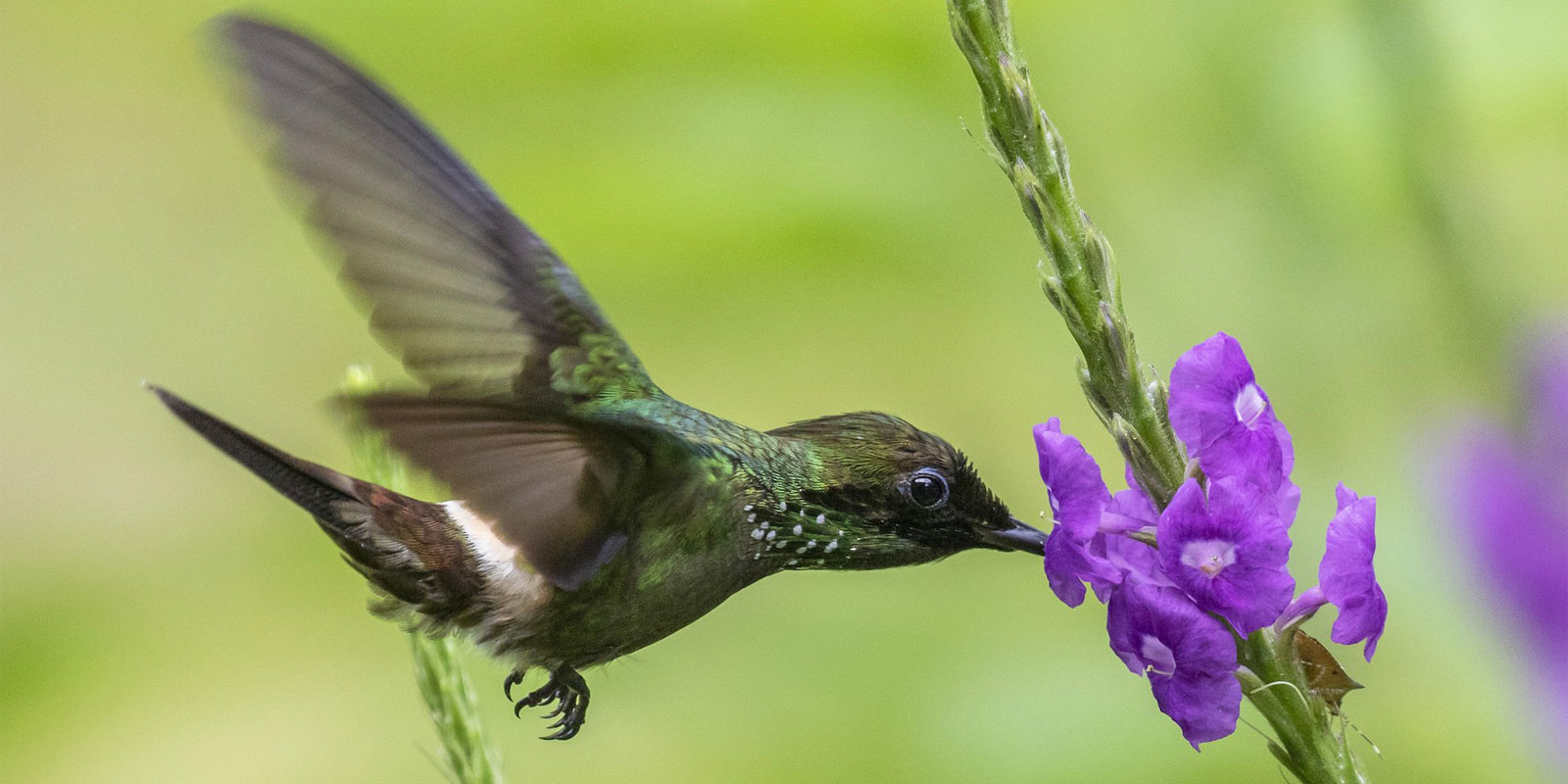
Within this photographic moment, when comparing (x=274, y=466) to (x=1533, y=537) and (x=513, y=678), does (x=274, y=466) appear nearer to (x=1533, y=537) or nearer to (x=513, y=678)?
(x=513, y=678)

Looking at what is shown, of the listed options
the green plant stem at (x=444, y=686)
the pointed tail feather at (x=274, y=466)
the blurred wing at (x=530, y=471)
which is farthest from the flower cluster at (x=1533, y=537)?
the pointed tail feather at (x=274, y=466)

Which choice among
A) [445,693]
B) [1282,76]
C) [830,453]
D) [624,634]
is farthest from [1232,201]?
[445,693]

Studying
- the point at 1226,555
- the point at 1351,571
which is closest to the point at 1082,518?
the point at 1226,555

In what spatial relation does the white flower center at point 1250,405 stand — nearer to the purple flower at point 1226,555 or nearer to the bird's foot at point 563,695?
the purple flower at point 1226,555

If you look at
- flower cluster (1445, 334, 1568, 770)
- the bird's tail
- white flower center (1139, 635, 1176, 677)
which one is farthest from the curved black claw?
flower cluster (1445, 334, 1568, 770)

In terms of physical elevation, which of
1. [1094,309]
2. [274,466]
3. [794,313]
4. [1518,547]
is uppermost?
[794,313]

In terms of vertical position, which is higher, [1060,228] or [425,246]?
[425,246]

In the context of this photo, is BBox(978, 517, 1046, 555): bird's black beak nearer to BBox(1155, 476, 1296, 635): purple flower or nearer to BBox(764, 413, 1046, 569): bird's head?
BBox(764, 413, 1046, 569): bird's head
